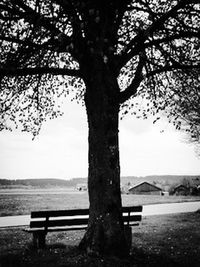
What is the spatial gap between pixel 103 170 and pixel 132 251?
88.4 inches

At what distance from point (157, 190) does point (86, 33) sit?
65306 mm

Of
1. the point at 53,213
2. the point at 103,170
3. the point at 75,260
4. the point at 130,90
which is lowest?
the point at 75,260

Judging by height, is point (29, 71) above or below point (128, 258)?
above

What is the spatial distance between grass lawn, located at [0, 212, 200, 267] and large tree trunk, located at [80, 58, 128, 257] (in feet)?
1.40

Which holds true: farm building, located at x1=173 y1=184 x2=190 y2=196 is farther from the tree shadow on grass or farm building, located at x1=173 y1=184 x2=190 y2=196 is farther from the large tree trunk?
the large tree trunk

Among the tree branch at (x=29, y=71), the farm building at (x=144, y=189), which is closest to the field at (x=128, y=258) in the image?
the tree branch at (x=29, y=71)

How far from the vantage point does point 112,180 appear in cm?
713

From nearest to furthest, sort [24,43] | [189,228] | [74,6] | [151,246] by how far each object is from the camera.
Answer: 1. [74,6]
2. [24,43]
3. [151,246]
4. [189,228]

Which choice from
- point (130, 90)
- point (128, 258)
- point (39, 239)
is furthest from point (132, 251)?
point (130, 90)

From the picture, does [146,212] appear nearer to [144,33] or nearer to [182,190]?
[144,33]

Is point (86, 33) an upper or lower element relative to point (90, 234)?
upper

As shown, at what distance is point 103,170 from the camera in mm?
7141

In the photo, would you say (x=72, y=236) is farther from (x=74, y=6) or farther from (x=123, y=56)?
(x=74, y=6)

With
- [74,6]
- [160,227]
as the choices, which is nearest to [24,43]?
[74,6]
